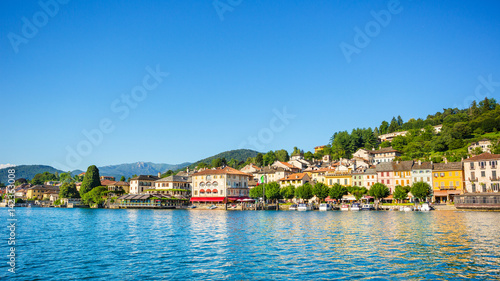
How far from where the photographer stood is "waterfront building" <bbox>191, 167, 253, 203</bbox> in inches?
3920

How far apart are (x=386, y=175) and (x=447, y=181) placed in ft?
48.4

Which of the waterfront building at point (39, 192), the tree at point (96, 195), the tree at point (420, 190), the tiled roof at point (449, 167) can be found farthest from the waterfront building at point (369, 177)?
the waterfront building at point (39, 192)

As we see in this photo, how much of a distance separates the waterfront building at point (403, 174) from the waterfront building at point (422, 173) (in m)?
1.08

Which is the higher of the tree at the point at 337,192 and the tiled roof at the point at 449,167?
the tiled roof at the point at 449,167

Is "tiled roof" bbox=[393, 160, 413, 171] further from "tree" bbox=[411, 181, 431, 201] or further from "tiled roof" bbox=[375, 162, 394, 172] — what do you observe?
"tree" bbox=[411, 181, 431, 201]

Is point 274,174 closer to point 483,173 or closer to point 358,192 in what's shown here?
point 358,192

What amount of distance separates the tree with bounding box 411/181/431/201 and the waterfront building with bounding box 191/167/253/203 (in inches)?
1692

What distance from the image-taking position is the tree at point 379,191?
8919 cm

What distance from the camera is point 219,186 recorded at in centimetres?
10044

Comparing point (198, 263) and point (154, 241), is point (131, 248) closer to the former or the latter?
point (154, 241)

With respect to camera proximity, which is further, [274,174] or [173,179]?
[274,174]

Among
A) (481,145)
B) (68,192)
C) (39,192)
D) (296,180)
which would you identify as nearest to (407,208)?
(296,180)

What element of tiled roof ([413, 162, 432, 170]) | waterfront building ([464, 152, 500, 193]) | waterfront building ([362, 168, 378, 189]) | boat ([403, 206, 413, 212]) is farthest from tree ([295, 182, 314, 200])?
waterfront building ([464, 152, 500, 193])

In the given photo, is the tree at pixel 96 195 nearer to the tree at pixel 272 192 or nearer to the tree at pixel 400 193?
the tree at pixel 272 192
